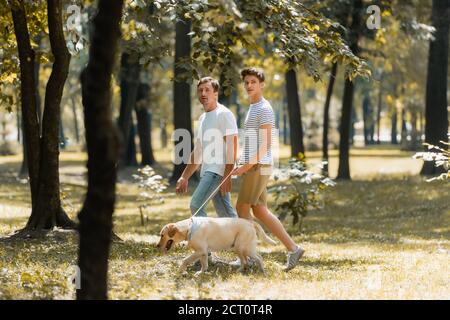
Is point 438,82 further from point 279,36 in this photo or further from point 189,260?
point 189,260

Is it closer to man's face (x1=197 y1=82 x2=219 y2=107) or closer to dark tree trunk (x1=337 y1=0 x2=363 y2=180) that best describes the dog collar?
man's face (x1=197 y1=82 x2=219 y2=107)

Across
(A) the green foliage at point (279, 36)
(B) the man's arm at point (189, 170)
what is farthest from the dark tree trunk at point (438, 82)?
(B) the man's arm at point (189, 170)

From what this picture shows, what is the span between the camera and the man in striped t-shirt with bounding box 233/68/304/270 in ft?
32.1

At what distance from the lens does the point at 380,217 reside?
69.2 ft

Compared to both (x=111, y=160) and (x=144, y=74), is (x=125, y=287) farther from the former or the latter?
(x=144, y=74)

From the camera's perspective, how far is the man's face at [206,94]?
10016 millimetres

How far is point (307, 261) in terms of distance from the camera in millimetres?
11703

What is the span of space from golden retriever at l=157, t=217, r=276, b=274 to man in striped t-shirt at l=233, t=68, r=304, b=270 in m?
0.62

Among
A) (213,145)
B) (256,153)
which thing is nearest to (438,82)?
(213,145)

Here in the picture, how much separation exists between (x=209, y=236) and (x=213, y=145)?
130 cm

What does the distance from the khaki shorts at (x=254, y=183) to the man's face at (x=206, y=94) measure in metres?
0.94

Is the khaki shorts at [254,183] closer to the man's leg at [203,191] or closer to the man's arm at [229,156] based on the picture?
the man's arm at [229,156]

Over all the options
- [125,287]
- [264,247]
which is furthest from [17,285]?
[264,247]

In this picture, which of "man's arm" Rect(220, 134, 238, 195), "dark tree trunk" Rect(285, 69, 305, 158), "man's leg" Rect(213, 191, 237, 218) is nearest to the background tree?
"man's leg" Rect(213, 191, 237, 218)
